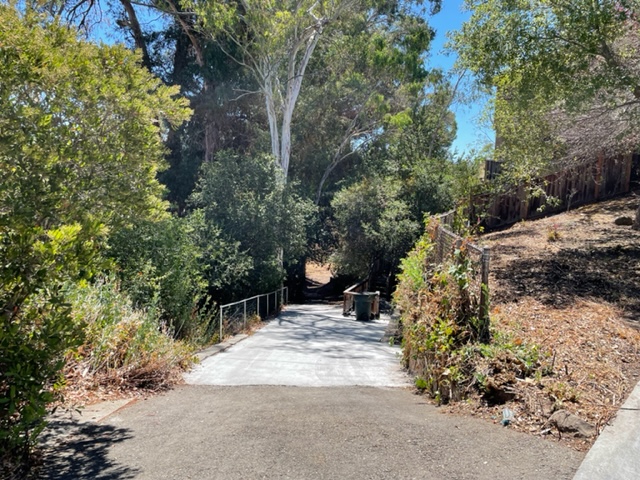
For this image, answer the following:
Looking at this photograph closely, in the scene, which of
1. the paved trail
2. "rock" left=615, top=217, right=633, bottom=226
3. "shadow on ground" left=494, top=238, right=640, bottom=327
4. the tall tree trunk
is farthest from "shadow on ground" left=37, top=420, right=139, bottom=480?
the tall tree trunk

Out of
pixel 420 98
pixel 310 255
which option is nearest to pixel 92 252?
pixel 310 255

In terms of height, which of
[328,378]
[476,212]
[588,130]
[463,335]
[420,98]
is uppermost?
[420,98]

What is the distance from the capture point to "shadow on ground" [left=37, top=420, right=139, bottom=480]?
4.17m

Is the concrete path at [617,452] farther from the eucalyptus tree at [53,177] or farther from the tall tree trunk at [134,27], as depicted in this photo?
the tall tree trunk at [134,27]

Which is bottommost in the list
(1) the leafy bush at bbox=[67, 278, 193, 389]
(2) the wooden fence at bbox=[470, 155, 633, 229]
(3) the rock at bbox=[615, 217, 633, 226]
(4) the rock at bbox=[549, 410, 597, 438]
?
(4) the rock at bbox=[549, 410, 597, 438]

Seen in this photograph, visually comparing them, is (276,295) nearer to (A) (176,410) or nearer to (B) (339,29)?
(B) (339,29)

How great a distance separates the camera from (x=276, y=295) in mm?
21359

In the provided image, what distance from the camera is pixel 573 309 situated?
8.16 metres

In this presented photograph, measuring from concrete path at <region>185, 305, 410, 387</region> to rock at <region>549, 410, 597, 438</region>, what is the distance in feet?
10.4

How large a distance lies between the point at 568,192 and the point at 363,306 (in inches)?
294

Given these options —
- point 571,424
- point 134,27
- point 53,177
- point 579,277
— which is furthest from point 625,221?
point 134,27

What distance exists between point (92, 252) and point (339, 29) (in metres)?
23.5

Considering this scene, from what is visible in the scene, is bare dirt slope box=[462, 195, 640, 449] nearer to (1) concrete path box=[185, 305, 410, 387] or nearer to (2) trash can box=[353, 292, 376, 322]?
(1) concrete path box=[185, 305, 410, 387]

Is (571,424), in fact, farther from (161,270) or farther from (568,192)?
(568,192)
